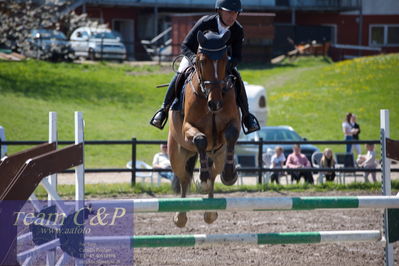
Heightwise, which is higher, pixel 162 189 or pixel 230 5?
pixel 230 5

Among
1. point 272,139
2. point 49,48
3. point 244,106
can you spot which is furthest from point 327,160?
point 49,48

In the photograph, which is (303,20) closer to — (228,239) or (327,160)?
(327,160)

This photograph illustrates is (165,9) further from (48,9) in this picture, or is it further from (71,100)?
(71,100)

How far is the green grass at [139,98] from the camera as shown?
21.3 meters

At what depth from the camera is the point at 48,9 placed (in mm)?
31766

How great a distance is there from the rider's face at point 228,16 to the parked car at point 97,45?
2424 centimetres

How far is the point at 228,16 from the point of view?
6.45 metres

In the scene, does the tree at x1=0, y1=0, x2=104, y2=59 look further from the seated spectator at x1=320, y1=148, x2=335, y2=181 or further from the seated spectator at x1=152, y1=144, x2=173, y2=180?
the seated spectator at x1=320, y1=148, x2=335, y2=181

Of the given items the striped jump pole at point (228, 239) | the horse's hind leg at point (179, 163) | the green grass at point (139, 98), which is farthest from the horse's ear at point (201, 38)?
the green grass at point (139, 98)

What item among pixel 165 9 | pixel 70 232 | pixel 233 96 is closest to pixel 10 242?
pixel 70 232

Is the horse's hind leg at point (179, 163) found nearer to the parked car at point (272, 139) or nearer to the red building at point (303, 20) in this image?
the parked car at point (272, 139)

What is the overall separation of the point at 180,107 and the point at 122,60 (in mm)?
24629

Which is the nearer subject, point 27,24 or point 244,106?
point 244,106

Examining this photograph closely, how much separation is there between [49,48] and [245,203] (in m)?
25.6
